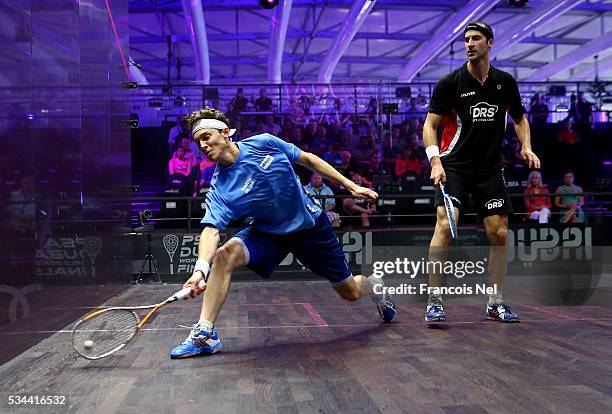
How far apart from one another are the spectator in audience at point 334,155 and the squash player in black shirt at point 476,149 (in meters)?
3.48

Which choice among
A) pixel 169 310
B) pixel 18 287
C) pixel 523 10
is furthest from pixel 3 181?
pixel 523 10

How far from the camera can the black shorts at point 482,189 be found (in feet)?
9.79

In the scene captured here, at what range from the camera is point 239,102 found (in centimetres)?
670

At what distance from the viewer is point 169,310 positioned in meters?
3.72

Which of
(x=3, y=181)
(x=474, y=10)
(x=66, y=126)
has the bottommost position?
(x=3, y=181)

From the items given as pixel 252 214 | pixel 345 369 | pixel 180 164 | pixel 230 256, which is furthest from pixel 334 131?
pixel 345 369

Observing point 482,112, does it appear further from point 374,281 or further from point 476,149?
point 374,281

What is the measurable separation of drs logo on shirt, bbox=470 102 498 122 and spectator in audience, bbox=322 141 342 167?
3569mm

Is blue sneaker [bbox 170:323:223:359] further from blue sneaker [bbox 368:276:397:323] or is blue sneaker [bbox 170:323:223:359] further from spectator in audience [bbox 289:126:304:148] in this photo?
spectator in audience [bbox 289:126:304:148]

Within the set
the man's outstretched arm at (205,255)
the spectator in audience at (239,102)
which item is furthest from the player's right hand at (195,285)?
the spectator in audience at (239,102)

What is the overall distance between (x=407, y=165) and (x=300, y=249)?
3.89 metres

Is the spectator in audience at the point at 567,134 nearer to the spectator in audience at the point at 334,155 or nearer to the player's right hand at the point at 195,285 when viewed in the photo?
the spectator in audience at the point at 334,155

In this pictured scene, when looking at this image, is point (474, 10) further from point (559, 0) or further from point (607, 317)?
point (607, 317)

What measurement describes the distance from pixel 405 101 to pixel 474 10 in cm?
423
